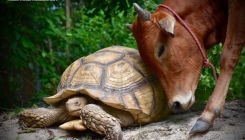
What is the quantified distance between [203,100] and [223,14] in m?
1.34

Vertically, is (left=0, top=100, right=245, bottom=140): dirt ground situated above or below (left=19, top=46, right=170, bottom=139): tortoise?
below

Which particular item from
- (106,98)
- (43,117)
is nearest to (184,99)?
(106,98)

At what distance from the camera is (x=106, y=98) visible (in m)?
2.92

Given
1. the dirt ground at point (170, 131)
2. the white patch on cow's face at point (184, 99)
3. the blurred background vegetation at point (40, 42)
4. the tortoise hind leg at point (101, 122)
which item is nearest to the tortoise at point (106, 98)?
the tortoise hind leg at point (101, 122)

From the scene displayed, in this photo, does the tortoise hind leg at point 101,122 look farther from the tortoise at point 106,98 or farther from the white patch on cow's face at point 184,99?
the white patch on cow's face at point 184,99

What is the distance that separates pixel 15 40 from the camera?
5.05 metres

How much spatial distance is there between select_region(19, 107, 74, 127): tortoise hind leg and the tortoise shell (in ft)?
0.45

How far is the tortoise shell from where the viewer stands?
2971 mm

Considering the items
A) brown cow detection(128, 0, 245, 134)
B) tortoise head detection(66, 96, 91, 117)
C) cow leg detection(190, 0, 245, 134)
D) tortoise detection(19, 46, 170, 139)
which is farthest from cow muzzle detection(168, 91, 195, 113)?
tortoise head detection(66, 96, 91, 117)

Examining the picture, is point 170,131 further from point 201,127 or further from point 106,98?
point 106,98

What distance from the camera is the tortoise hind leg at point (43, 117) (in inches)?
128

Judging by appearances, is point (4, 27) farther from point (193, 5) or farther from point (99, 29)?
point (99, 29)

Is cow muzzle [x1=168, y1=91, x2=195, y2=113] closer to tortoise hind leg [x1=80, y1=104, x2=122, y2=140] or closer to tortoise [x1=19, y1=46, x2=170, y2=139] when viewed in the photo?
tortoise [x1=19, y1=46, x2=170, y2=139]

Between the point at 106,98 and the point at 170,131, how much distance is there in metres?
0.66
